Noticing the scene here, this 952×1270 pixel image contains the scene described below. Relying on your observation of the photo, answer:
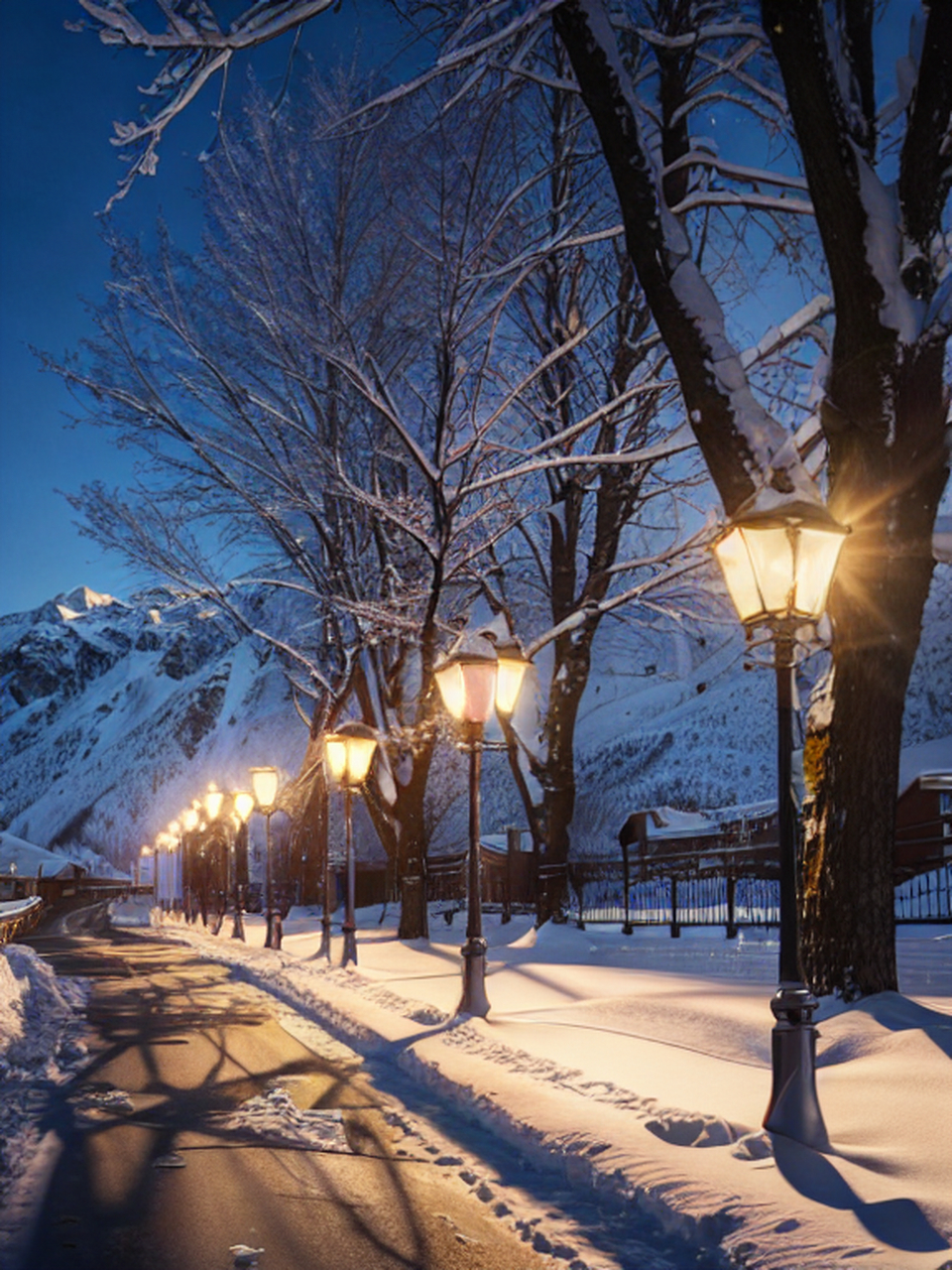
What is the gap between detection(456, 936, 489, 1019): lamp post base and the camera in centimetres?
1105

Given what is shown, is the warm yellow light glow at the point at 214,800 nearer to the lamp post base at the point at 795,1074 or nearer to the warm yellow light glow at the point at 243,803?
the warm yellow light glow at the point at 243,803

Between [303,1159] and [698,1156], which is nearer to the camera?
[698,1156]

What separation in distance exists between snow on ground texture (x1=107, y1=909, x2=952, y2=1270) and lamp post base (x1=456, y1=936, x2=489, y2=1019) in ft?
0.86

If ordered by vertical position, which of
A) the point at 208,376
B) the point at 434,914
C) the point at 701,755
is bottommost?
the point at 434,914

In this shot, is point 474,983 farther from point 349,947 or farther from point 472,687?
point 349,947

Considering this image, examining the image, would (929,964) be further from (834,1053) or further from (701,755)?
(701,755)

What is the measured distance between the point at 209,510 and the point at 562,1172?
61.8 ft

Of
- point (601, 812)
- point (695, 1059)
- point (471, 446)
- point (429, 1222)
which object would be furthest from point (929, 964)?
point (601, 812)

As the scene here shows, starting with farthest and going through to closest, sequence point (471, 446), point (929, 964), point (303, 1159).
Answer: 1. point (471, 446)
2. point (929, 964)
3. point (303, 1159)

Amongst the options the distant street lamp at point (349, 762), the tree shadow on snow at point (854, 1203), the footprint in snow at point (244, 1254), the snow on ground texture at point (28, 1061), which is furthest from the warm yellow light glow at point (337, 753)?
the footprint in snow at point (244, 1254)

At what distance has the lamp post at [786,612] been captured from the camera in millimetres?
5750

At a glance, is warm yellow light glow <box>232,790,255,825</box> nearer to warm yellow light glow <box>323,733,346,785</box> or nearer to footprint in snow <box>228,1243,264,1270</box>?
warm yellow light glow <box>323,733,346,785</box>

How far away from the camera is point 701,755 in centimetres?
6050

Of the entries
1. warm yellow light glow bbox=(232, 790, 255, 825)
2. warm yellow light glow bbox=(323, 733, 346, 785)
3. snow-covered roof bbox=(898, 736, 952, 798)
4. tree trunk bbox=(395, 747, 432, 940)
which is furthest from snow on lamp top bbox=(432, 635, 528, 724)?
warm yellow light glow bbox=(232, 790, 255, 825)
